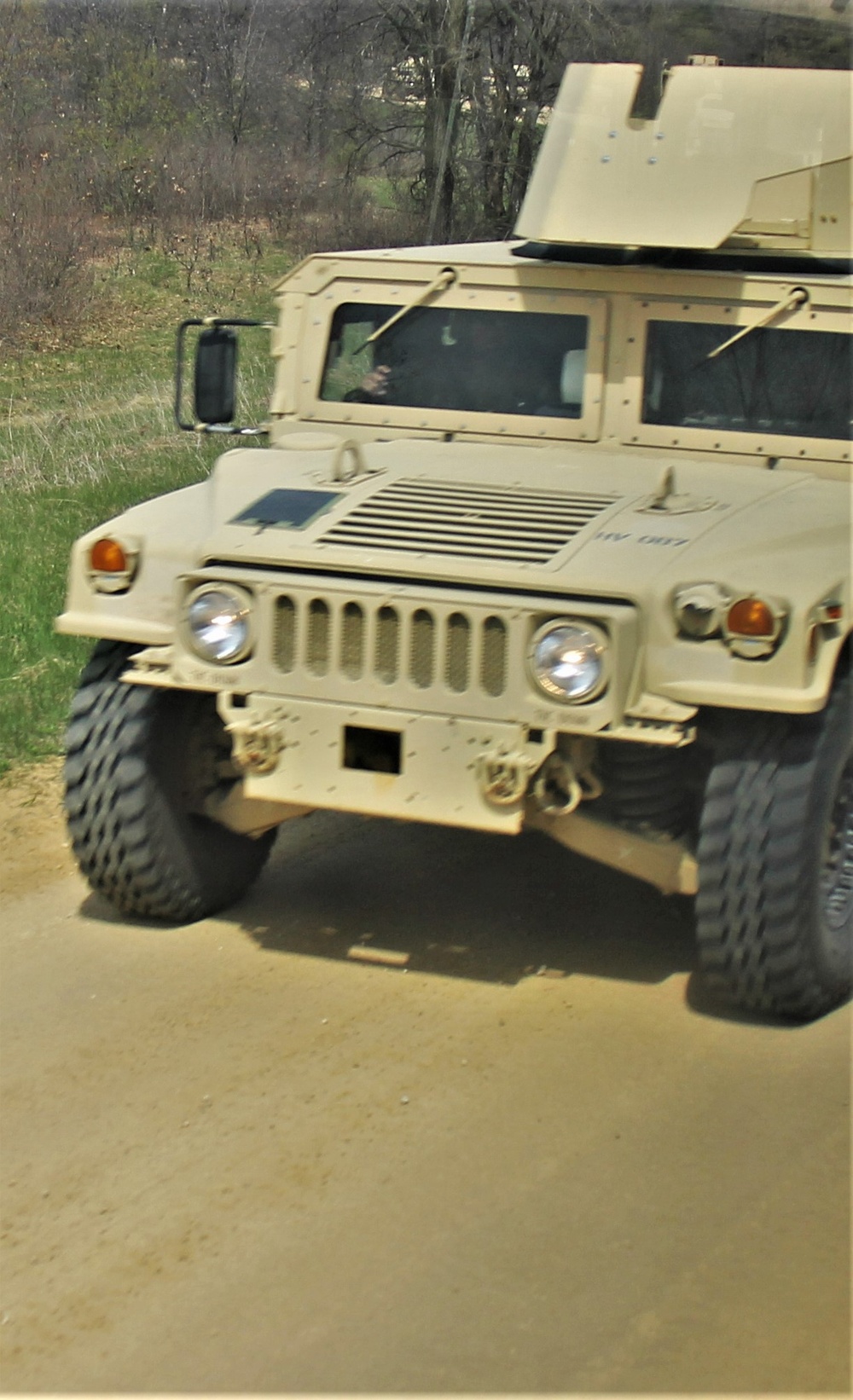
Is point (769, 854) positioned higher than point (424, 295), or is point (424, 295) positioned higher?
point (424, 295)

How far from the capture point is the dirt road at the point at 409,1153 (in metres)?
2.80

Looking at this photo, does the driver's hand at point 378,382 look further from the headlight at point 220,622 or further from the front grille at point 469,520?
the headlight at point 220,622

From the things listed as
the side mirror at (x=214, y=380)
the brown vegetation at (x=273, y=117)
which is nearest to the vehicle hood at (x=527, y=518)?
the side mirror at (x=214, y=380)

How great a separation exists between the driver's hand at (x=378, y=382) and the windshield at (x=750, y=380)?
2.49 feet

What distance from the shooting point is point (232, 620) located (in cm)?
394

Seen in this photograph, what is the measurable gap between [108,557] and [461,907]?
1.38 meters

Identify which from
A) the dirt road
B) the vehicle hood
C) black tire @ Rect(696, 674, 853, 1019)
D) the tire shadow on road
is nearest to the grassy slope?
the tire shadow on road

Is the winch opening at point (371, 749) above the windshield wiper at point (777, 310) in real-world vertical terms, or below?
below

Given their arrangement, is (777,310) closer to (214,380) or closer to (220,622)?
(214,380)

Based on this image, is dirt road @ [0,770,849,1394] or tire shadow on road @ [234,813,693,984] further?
tire shadow on road @ [234,813,693,984]

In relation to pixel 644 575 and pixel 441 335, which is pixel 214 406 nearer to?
pixel 441 335

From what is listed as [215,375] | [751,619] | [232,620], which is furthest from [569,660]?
[215,375]

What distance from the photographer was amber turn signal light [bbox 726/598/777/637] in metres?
3.66

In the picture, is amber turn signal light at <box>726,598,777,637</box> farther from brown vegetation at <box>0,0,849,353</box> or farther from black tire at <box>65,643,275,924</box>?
brown vegetation at <box>0,0,849,353</box>
